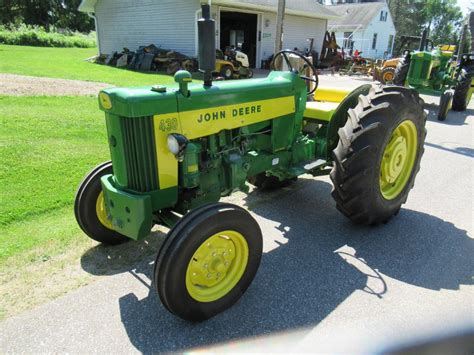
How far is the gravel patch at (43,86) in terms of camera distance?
Answer: 980 centimetres

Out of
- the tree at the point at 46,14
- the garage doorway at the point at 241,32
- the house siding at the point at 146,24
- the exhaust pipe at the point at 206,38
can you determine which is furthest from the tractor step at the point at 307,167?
the tree at the point at 46,14

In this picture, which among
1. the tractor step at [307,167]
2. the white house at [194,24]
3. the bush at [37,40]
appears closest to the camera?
the tractor step at [307,167]

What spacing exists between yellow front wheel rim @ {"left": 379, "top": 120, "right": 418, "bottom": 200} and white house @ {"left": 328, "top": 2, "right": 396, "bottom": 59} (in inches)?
1284

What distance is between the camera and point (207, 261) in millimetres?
→ 2574

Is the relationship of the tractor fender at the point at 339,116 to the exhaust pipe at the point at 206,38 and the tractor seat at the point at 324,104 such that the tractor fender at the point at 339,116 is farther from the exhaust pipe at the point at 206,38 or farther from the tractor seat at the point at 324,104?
the exhaust pipe at the point at 206,38

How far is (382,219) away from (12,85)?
10.5 meters

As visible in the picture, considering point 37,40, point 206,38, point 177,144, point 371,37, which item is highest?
point 206,38

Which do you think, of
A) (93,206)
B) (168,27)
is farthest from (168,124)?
(168,27)

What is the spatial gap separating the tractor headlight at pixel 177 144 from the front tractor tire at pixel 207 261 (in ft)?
1.37

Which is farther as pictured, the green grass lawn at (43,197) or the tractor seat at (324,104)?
the tractor seat at (324,104)

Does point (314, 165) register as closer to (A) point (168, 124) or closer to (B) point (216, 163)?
(B) point (216, 163)

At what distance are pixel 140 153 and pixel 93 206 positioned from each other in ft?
2.91

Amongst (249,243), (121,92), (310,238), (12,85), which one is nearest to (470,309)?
(310,238)

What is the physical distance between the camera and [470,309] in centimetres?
281
